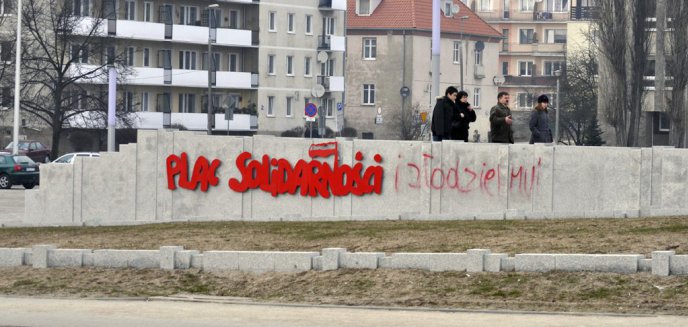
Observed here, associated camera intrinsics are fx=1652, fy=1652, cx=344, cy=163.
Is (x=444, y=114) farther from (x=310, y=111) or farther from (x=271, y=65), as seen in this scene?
(x=271, y=65)

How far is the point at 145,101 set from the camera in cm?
9844

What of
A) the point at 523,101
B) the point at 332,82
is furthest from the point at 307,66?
the point at 523,101

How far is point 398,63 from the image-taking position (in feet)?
406

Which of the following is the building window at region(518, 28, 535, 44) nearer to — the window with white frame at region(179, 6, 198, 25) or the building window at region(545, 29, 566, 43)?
the building window at region(545, 29, 566, 43)

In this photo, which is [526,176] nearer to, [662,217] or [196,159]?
[662,217]

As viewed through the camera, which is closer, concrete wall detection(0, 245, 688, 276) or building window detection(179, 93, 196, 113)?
concrete wall detection(0, 245, 688, 276)

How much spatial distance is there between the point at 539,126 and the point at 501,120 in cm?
79

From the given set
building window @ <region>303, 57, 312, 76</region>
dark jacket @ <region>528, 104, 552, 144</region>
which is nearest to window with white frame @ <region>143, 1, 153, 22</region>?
building window @ <region>303, 57, 312, 76</region>

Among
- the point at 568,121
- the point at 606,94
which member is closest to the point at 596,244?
the point at 606,94

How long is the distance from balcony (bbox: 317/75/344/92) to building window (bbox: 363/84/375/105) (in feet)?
39.0

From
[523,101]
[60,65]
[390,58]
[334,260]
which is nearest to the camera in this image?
[334,260]

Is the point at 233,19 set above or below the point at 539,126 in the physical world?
above

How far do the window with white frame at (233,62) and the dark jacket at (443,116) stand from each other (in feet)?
237

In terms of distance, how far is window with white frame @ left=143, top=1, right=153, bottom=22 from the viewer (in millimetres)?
97919
